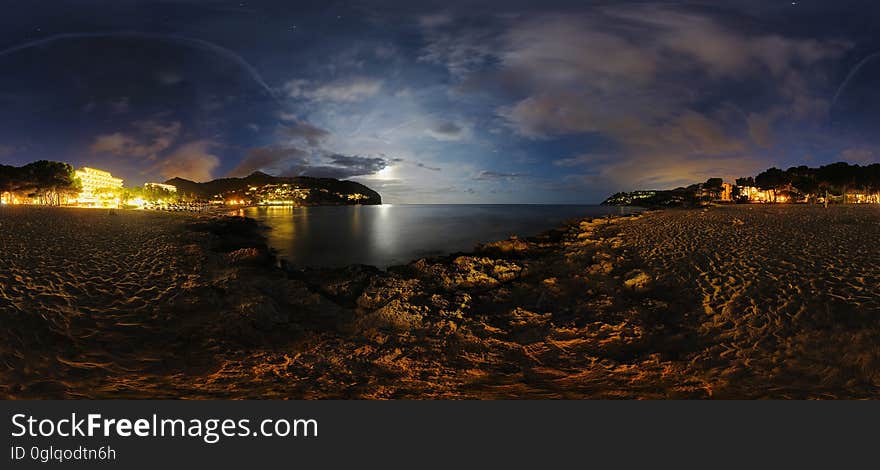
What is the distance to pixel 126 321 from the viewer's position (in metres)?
9.76

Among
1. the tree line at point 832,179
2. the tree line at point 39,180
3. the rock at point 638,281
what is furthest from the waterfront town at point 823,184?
the tree line at point 39,180

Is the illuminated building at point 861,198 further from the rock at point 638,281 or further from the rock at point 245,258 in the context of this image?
the rock at point 245,258

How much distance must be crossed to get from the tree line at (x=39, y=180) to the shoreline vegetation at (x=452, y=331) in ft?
303

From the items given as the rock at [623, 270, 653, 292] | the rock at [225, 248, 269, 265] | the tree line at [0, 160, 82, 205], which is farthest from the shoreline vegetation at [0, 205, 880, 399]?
the tree line at [0, 160, 82, 205]

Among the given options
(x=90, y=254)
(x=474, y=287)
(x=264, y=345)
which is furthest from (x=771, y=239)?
(x=90, y=254)

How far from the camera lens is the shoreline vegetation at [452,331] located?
266 inches

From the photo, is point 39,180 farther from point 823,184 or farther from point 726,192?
point 726,192

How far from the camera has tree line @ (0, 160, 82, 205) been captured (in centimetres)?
7494

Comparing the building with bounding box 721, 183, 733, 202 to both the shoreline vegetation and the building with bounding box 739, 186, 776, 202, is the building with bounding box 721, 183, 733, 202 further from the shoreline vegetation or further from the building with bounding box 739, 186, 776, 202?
the shoreline vegetation

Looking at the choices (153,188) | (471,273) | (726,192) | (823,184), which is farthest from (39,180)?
(726,192)

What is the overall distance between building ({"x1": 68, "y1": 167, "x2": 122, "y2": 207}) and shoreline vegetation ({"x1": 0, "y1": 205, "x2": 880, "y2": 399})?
126 meters

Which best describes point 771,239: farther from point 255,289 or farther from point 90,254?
point 90,254

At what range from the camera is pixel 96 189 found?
11306 cm

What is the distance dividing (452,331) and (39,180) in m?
113
